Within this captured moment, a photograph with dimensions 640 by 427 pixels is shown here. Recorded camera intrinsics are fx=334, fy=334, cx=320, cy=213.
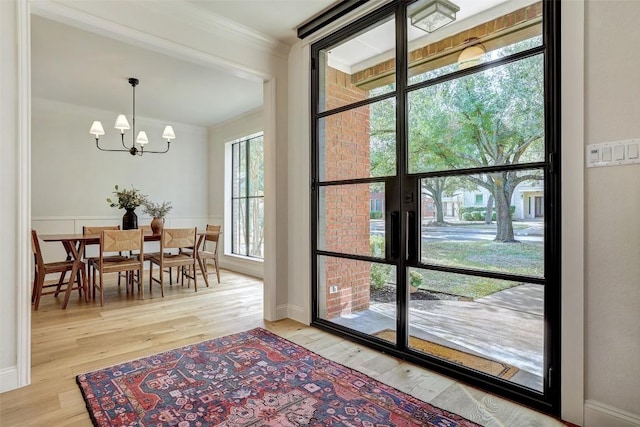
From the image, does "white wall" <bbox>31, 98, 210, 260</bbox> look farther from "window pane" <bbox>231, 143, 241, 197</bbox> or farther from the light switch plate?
the light switch plate

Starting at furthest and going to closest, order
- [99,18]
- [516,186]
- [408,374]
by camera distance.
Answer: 1. [99,18]
2. [408,374]
3. [516,186]

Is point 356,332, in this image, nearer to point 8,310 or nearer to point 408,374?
point 408,374

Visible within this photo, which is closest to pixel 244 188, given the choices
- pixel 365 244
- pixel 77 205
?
pixel 77 205

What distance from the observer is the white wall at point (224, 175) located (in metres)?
5.75

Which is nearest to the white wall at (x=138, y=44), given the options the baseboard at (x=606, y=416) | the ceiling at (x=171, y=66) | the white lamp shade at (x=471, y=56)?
the ceiling at (x=171, y=66)

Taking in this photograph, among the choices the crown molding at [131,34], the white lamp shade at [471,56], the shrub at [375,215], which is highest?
the crown molding at [131,34]

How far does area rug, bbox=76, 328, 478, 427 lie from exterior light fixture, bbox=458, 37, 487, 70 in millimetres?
2072

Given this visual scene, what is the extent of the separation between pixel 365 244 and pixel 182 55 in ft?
7.20

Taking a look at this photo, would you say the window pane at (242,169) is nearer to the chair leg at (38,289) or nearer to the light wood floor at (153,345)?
the light wood floor at (153,345)

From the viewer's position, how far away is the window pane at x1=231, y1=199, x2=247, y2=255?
624 cm

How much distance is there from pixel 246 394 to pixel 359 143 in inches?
80.0

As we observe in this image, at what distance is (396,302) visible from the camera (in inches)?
99.0

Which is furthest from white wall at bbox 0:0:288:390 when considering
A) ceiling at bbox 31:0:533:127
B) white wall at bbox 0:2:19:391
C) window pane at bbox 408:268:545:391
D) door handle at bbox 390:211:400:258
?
window pane at bbox 408:268:545:391

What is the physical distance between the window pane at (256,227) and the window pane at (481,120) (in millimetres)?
3789
